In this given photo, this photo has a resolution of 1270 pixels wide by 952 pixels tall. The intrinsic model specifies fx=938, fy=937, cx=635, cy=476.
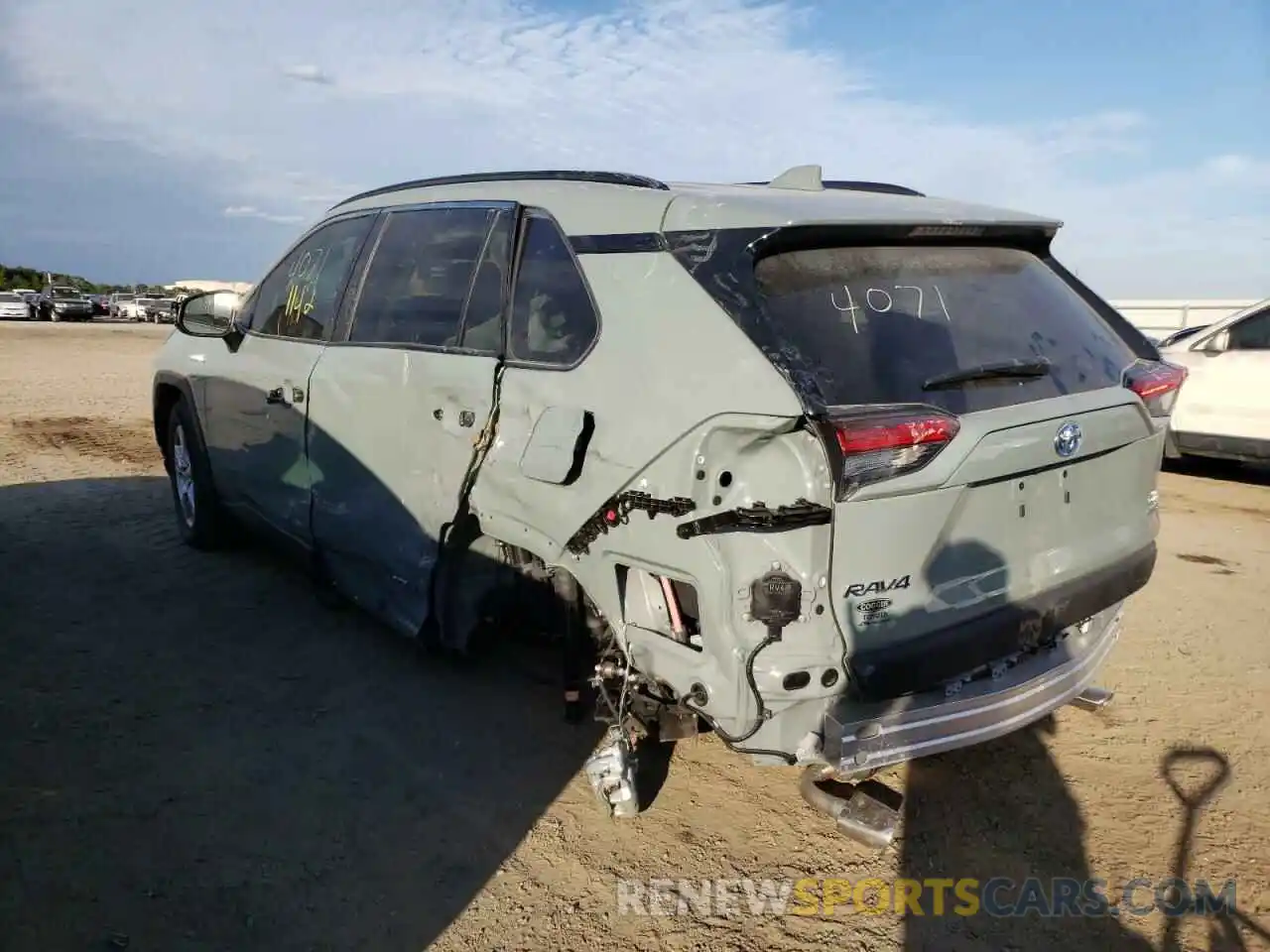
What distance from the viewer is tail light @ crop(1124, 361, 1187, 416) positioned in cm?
313

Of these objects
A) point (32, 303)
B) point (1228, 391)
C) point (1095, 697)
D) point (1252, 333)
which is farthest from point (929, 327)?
point (32, 303)

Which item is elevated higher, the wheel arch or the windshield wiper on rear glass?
the windshield wiper on rear glass

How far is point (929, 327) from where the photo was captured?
2.74m

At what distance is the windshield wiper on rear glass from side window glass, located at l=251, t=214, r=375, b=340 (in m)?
2.75

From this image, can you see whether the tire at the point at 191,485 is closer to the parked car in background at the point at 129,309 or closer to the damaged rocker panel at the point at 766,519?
the damaged rocker panel at the point at 766,519

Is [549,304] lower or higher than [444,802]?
higher

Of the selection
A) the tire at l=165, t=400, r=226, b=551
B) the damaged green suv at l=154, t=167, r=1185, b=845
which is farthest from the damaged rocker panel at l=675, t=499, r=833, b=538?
the tire at l=165, t=400, r=226, b=551

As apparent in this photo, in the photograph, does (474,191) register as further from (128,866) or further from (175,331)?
(175,331)

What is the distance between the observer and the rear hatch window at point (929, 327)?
8.38 ft

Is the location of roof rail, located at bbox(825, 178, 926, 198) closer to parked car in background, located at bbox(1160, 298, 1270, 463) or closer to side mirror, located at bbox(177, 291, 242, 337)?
side mirror, located at bbox(177, 291, 242, 337)

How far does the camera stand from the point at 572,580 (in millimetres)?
3209

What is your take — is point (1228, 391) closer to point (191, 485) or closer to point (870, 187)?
point (870, 187)

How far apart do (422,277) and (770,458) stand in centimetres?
197

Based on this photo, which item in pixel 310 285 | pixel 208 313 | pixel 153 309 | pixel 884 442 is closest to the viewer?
pixel 884 442
